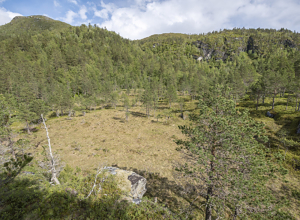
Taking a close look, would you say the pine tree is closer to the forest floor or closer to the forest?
the forest

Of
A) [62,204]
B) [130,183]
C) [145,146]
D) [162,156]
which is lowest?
[162,156]

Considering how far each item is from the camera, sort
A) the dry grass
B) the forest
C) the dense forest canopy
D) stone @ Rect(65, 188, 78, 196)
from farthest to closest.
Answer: the dense forest canopy
the dry grass
stone @ Rect(65, 188, 78, 196)
the forest

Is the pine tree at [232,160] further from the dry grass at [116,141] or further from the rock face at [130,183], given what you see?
the dry grass at [116,141]

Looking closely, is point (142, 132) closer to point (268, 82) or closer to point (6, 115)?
point (6, 115)

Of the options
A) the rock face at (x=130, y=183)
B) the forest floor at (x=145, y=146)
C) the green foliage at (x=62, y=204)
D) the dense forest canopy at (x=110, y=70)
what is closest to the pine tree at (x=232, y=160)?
the forest floor at (x=145, y=146)

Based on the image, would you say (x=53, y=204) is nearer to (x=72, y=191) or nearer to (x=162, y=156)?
(x=72, y=191)

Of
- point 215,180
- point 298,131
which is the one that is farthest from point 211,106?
point 298,131

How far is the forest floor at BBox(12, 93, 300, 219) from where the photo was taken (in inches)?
773

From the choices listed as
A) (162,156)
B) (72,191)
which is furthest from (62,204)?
(162,156)

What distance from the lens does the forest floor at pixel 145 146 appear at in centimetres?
1964

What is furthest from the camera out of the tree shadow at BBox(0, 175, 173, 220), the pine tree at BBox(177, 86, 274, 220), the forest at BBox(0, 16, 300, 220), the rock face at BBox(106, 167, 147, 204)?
the rock face at BBox(106, 167, 147, 204)

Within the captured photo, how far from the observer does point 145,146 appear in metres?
33.1

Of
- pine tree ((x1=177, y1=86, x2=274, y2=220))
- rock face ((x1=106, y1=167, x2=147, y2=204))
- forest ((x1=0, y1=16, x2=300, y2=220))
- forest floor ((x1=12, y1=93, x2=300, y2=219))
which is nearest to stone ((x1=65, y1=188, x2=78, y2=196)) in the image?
forest ((x1=0, y1=16, x2=300, y2=220))

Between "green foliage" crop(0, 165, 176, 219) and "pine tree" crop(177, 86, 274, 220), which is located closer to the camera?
"green foliage" crop(0, 165, 176, 219)
